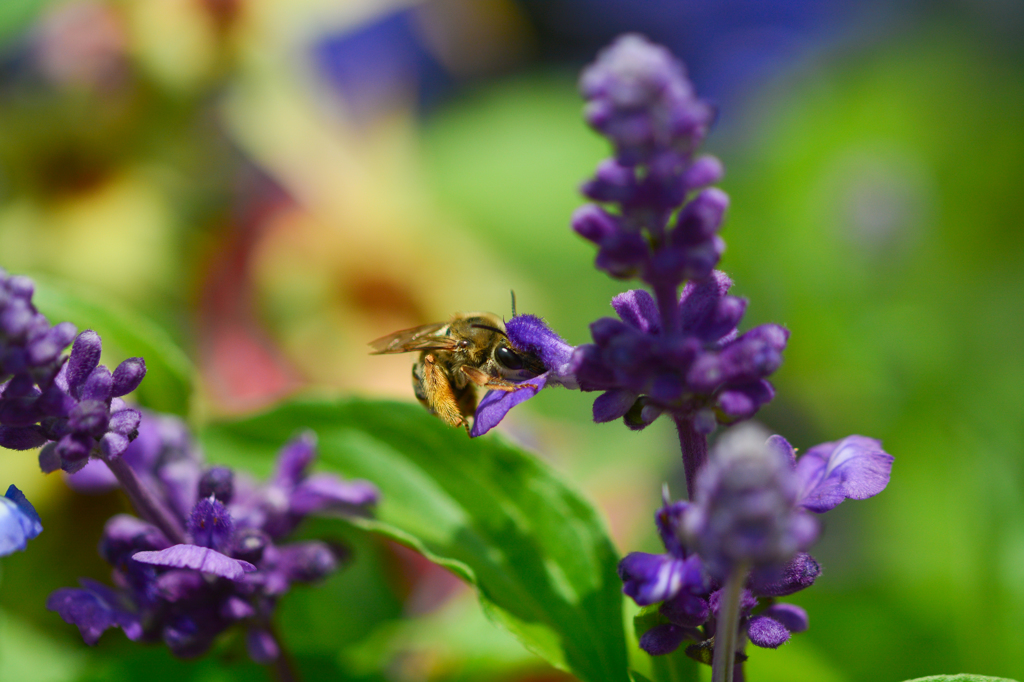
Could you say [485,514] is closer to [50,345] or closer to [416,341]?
[416,341]

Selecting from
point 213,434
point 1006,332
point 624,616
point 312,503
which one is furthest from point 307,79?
point 1006,332

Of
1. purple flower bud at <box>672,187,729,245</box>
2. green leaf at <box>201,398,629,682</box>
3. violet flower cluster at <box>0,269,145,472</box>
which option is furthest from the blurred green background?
purple flower bud at <box>672,187,729,245</box>

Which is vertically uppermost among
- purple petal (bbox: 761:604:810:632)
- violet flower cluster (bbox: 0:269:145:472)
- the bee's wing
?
the bee's wing

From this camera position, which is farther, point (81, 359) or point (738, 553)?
point (81, 359)

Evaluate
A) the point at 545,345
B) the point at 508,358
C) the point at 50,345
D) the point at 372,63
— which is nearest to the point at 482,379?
the point at 508,358

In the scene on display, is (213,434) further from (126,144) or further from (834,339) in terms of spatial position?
(834,339)

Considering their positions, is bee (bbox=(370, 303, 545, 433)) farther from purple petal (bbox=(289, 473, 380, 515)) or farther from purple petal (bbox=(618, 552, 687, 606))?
purple petal (bbox=(618, 552, 687, 606))

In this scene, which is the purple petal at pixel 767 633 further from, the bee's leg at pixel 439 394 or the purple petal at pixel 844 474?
the bee's leg at pixel 439 394
